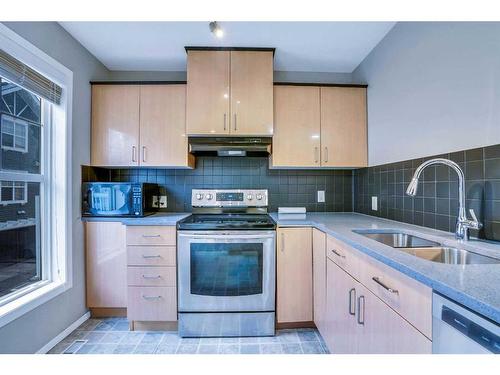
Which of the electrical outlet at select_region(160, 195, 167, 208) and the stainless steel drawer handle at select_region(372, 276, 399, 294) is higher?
the electrical outlet at select_region(160, 195, 167, 208)

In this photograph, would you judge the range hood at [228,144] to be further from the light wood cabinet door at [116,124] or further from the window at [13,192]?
the window at [13,192]

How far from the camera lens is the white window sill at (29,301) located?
1.35 m

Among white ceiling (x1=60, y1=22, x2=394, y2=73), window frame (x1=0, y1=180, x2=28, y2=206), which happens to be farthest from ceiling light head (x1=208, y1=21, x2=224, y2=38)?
window frame (x1=0, y1=180, x2=28, y2=206)

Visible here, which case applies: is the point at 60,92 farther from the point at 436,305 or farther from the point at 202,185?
the point at 436,305

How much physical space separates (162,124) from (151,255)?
114cm

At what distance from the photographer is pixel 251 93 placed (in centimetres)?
209

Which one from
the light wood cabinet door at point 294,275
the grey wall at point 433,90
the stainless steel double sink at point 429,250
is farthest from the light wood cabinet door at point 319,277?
the grey wall at point 433,90

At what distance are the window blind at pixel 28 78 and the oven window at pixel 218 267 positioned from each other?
1.48m

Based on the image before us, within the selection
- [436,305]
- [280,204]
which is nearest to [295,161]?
[280,204]

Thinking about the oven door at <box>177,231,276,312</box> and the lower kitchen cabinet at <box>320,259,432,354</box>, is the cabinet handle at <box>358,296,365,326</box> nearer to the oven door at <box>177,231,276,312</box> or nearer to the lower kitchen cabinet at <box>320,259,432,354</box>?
the lower kitchen cabinet at <box>320,259,432,354</box>

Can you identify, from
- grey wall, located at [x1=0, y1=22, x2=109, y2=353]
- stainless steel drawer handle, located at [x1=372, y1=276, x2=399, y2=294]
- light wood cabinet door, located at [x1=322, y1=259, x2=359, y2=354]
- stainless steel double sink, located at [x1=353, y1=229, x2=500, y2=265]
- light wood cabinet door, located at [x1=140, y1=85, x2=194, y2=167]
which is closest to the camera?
stainless steel drawer handle, located at [x1=372, y1=276, x2=399, y2=294]

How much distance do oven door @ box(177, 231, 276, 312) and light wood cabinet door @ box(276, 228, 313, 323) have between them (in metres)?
0.10

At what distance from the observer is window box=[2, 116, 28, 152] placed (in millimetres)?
1492

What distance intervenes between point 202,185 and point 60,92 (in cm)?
134
